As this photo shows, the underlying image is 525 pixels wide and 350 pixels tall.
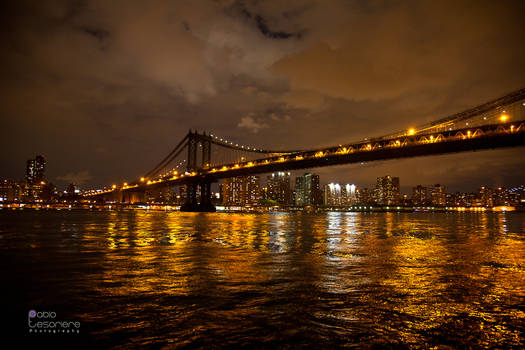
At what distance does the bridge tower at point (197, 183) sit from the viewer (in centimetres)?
7600

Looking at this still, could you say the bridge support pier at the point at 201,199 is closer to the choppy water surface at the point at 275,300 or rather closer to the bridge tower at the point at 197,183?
the bridge tower at the point at 197,183

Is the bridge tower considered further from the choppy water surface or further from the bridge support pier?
the choppy water surface

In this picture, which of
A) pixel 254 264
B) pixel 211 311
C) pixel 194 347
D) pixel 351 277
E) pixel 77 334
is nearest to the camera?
pixel 194 347

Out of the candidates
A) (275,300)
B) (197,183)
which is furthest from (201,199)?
(275,300)

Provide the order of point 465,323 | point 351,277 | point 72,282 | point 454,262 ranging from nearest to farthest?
1. point 465,323
2. point 72,282
3. point 351,277
4. point 454,262

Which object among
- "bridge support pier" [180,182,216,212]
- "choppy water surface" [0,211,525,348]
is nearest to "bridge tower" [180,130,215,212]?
"bridge support pier" [180,182,216,212]

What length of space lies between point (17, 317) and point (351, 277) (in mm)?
5743

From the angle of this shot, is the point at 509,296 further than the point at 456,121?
No

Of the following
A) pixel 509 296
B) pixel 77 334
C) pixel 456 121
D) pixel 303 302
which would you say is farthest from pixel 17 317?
pixel 456 121

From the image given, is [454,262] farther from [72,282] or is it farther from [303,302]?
[72,282]

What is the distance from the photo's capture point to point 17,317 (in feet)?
14.3

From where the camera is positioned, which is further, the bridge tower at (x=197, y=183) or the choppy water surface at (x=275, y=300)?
the bridge tower at (x=197, y=183)

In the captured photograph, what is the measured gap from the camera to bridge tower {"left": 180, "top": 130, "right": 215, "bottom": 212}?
7600cm

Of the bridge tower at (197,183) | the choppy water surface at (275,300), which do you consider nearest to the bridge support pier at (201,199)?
the bridge tower at (197,183)
